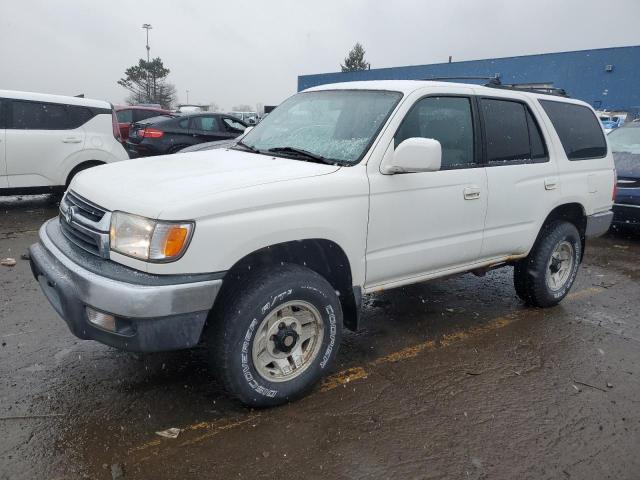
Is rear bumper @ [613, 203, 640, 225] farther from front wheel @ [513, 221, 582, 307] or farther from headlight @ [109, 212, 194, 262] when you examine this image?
headlight @ [109, 212, 194, 262]

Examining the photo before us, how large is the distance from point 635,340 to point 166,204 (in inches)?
151

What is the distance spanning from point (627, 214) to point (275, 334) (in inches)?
261

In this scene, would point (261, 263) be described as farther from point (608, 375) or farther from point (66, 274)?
point (608, 375)

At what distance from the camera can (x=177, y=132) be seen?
438 inches

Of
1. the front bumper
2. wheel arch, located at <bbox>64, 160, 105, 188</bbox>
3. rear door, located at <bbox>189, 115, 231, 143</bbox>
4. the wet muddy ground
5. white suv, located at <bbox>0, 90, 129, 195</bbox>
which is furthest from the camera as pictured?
rear door, located at <bbox>189, 115, 231, 143</bbox>

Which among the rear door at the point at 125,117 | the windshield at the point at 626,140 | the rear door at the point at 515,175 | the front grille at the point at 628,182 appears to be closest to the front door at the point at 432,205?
the rear door at the point at 515,175

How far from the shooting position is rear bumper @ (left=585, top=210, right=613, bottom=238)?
491 centimetres

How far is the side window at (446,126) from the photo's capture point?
139 inches

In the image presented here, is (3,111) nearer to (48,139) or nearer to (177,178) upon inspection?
(48,139)

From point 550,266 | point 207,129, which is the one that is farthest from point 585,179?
point 207,129

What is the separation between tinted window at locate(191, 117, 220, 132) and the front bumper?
925 centimetres

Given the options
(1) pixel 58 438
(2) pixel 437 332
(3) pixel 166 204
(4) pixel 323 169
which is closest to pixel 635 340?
(2) pixel 437 332

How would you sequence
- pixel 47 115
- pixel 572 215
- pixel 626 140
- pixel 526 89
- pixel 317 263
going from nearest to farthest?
pixel 317 263
pixel 526 89
pixel 572 215
pixel 47 115
pixel 626 140

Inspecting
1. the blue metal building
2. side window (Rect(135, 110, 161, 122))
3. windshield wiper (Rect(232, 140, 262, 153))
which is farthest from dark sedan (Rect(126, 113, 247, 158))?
the blue metal building
